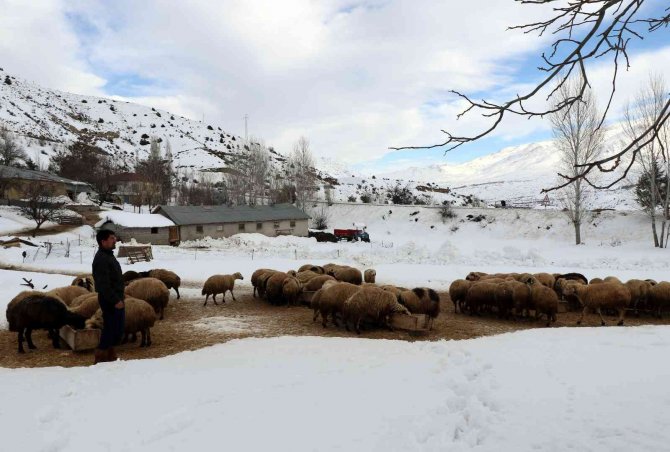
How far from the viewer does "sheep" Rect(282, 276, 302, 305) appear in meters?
14.1

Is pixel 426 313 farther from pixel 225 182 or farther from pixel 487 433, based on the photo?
pixel 225 182

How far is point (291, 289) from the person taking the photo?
1410cm

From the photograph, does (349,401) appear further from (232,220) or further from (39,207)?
(39,207)

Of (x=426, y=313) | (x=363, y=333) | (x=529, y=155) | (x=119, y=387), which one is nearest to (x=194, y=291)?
(x=363, y=333)

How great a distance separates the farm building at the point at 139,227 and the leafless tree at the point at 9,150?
34966 millimetres

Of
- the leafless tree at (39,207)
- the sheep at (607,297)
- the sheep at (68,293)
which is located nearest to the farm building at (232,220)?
the leafless tree at (39,207)

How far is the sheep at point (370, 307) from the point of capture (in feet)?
35.4

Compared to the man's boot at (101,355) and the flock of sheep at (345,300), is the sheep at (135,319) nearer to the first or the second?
the flock of sheep at (345,300)

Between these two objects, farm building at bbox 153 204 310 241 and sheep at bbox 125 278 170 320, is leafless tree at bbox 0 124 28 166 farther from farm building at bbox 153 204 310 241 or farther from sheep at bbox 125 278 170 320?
sheep at bbox 125 278 170 320

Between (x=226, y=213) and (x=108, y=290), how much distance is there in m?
34.4

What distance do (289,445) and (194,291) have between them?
13.1 meters

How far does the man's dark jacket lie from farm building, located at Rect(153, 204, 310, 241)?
101 ft

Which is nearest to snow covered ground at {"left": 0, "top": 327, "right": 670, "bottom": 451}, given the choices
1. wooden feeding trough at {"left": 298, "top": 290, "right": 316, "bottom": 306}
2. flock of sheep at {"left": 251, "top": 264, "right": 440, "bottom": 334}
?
flock of sheep at {"left": 251, "top": 264, "right": 440, "bottom": 334}

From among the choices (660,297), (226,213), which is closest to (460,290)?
(660,297)
